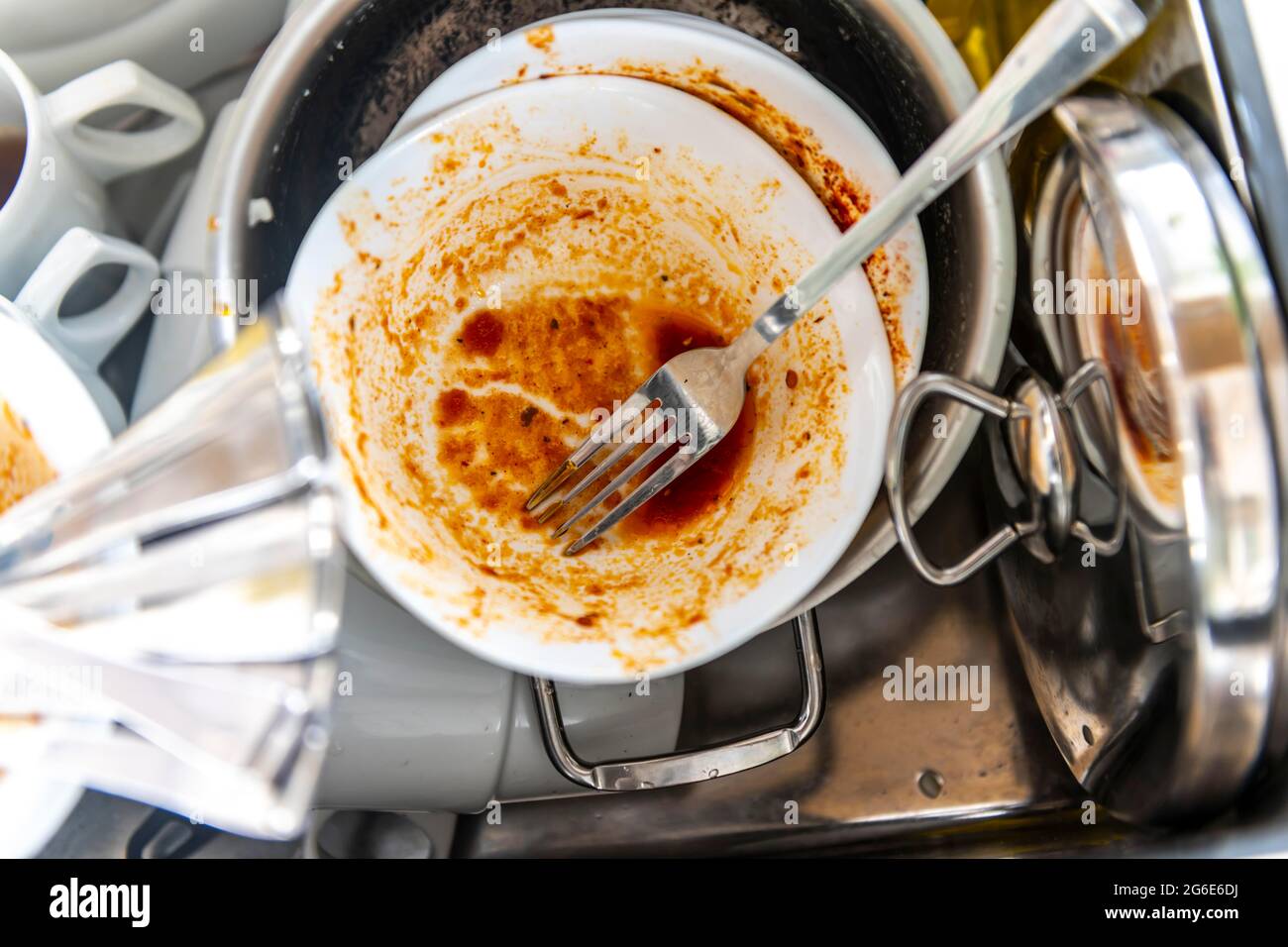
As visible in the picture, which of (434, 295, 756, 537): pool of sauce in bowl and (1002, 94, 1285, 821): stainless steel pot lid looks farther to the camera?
(434, 295, 756, 537): pool of sauce in bowl

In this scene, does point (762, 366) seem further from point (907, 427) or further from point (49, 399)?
point (49, 399)

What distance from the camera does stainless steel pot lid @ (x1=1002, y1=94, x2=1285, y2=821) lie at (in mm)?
334

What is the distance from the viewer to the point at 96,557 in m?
0.33

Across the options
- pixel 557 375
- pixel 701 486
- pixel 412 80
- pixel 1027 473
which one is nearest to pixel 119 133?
pixel 412 80

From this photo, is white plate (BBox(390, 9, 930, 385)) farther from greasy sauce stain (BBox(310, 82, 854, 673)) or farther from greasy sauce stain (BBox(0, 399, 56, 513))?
greasy sauce stain (BBox(0, 399, 56, 513))

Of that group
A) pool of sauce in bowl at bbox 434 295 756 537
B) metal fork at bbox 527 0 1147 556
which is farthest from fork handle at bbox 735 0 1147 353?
pool of sauce in bowl at bbox 434 295 756 537

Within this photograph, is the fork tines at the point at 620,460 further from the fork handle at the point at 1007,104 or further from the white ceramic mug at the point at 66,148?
the white ceramic mug at the point at 66,148

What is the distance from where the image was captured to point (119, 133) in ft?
1.90

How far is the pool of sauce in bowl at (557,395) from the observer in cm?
52

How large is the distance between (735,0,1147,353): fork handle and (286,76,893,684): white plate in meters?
0.03

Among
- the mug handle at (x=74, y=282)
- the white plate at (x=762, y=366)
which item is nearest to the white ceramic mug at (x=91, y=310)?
the mug handle at (x=74, y=282)

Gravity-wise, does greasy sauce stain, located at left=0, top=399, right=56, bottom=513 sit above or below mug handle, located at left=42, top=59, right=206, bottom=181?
below

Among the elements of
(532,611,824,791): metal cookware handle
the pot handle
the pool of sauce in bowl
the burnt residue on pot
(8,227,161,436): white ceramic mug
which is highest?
the burnt residue on pot
